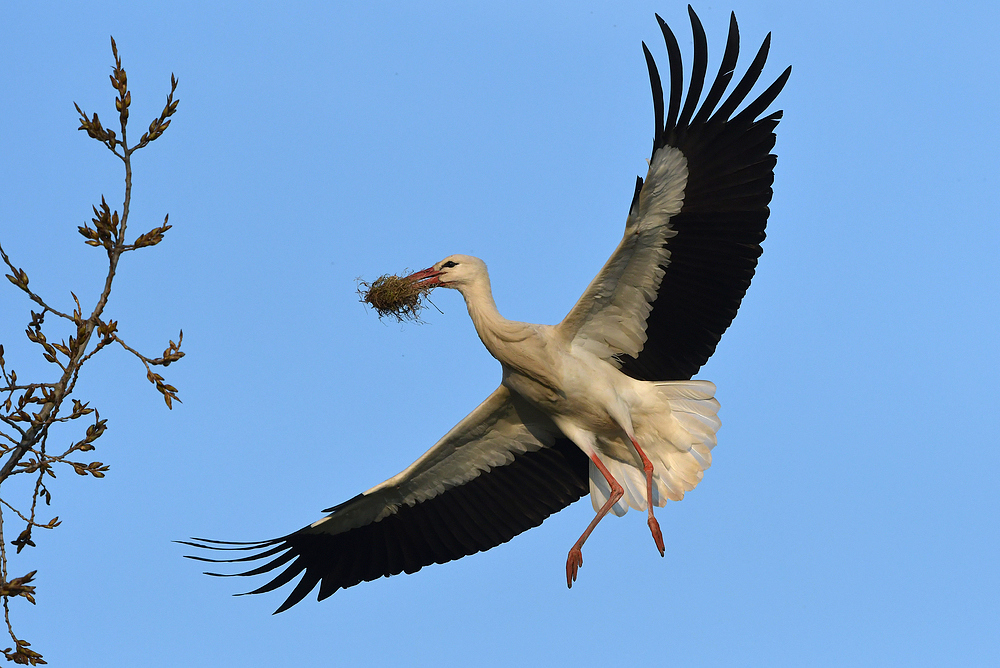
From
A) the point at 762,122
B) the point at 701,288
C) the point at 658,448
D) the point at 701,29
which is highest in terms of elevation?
the point at 701,29

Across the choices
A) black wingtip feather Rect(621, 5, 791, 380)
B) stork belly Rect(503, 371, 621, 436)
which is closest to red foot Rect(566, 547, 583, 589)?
stork belly Rect(503, 371, 621, 436)

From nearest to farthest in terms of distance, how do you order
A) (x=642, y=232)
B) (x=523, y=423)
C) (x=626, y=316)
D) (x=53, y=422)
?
1. (x=53, y=422)
2. (x=642, y=232)
3. (x=626, y=316)
4. (x=523, y=423)

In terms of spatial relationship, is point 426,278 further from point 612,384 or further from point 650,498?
point 650,498

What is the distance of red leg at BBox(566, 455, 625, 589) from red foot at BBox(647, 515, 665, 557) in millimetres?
375

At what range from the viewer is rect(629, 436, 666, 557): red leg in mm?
7545

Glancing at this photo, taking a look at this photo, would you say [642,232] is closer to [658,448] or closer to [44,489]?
[658,448]

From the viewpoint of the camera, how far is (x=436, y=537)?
28.6 ft

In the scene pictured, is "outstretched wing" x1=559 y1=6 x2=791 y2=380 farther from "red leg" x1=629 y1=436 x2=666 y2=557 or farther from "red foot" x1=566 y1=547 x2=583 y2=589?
"red foot" x1=566 y1=547 x2=583 y2=589

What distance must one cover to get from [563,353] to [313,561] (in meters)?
2.83

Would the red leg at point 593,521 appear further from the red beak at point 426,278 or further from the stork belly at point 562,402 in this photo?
the red beak at point 426,278

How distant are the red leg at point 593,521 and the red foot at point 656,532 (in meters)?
0.37

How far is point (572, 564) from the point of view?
7.61 meters

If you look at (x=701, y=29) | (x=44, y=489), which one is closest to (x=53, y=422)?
(x=44, y=489)

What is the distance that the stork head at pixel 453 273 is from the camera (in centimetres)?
773
